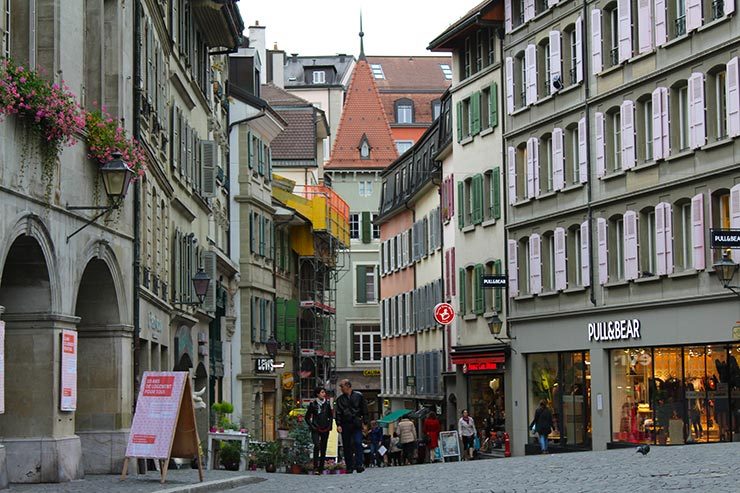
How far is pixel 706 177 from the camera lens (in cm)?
3912

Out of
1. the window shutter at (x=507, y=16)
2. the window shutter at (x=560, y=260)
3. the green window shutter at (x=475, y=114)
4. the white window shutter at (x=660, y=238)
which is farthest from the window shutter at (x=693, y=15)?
the green window shutter at (x=475, y=114)

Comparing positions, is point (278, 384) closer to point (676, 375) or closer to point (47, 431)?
point (676, 375)

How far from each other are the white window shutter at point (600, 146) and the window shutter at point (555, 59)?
2931mm

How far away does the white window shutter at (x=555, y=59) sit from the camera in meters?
48.3

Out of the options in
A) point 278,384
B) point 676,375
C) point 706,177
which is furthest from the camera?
point 278,384

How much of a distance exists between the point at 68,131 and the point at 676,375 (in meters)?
24.6

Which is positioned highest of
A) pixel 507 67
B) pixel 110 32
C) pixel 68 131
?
pixel 507 67

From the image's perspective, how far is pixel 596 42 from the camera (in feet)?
150

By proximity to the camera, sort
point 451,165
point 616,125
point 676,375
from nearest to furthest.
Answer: point 676,375
point 616,125
point 451,165

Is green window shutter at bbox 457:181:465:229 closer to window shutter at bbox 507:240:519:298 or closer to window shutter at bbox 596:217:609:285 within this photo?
window shutter at bbox 507:240:519:298

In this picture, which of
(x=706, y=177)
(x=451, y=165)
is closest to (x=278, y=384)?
(x=451, y=165)

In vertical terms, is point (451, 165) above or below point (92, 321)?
above

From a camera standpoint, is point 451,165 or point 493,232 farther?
point 451,165

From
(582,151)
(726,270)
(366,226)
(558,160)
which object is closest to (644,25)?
(582,151)
